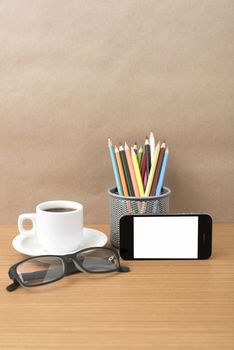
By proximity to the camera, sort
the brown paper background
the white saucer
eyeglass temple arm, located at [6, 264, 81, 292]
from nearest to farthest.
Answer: eyeglass temple arm, located at [6, 264, 81, 292] < the white saucer < the brown paper background

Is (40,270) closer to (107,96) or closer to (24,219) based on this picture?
(24,219)

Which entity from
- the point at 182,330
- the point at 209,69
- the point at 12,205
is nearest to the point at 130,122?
the point at 209,69

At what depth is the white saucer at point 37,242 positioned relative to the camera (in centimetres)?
74

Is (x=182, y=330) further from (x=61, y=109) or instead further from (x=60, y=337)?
(x=61, y=109)

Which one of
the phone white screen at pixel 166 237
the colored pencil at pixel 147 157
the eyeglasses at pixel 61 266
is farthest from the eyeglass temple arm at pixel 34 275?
the colored pencil at pixel 147 157

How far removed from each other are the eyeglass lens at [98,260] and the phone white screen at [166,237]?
4 cm

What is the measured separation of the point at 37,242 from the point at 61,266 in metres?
0.11

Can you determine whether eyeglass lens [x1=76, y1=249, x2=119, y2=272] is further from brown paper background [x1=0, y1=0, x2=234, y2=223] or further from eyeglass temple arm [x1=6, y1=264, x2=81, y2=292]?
brown paper background [x1=0, y1=0, x2=234, y2=223]

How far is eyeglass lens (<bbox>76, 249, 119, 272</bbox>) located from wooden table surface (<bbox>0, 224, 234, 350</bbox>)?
0.06ft

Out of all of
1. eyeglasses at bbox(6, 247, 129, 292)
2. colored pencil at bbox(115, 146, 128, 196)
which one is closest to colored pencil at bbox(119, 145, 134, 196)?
colored pencil at bbox(115, 146, 128, 196)

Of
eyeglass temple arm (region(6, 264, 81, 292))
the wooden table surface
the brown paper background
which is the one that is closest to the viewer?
the wooden table surface

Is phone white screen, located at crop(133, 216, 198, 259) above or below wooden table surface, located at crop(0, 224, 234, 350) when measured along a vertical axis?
above

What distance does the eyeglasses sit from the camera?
652mm

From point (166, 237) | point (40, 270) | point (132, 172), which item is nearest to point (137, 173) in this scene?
point (132, 172)
